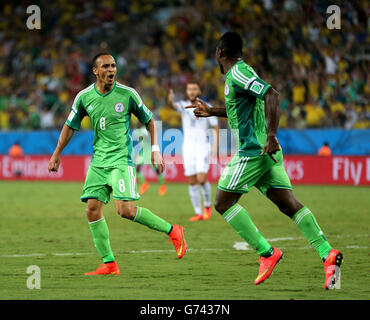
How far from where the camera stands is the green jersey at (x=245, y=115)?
7219 millimetres

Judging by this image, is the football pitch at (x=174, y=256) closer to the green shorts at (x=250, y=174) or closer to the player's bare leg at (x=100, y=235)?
the player's bare leg at (x=100, y=235)

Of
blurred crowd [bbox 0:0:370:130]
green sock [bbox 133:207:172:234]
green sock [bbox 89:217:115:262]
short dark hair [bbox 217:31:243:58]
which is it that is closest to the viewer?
short dark hair [bbox 217:31:243:58]

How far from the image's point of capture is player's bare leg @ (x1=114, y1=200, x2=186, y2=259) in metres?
7.92

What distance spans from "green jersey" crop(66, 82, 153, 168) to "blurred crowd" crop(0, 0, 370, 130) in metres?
13.9

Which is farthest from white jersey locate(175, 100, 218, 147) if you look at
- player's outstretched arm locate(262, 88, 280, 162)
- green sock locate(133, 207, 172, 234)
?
player's outstretched arm locate(262, 88, 280, 162)

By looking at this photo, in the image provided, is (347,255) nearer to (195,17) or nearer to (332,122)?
(332,122)

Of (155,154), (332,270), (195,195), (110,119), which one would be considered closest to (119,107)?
(110,119)

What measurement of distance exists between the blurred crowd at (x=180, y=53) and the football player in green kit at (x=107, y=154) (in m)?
13.9

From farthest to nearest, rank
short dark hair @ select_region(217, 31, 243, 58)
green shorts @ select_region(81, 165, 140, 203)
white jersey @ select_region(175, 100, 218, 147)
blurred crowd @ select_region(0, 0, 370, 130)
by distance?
blurred crowd @ select_region(0, 0, 370, 130) → white jersey @ select_region(175, 100, 218, 147) → green shorts @ select_region(81, 165, 140, 203) → short dark hair @ select_region(217, 31, 243, 58)

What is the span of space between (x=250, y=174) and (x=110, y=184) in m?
1.55

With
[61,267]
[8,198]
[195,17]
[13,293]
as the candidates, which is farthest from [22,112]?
[13,293]

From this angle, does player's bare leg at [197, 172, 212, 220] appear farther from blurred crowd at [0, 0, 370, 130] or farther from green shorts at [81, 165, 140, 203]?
blurred crowd at [0, 0, 370, 130]

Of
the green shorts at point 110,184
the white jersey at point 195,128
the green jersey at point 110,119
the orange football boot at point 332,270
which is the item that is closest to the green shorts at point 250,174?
the orange football boot at point 332,270
